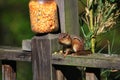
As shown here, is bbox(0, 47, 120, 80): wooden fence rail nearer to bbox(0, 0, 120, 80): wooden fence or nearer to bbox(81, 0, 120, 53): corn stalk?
bbox(0, 0, 120, 80): wooden fence

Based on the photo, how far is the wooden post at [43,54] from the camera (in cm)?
271

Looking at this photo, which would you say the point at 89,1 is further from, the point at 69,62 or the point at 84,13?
the point at 69,62

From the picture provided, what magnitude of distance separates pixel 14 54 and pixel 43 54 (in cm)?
25

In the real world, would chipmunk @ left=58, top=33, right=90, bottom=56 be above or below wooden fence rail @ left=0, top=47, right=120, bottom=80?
above

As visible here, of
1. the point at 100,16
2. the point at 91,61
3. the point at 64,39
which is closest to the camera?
the point at 91,61

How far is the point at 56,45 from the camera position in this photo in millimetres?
2754

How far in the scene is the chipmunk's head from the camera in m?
2.65

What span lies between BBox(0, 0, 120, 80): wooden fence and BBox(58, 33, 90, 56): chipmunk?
57mm

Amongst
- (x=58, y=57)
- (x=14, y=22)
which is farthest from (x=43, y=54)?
(x=14, y=22)

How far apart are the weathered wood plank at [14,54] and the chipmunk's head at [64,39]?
0.25m

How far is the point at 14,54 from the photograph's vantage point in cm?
289

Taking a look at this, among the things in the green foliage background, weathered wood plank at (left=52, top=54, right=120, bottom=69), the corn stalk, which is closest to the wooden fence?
weathered wood plank at (left=52, top=54, right=120, bottom=69)

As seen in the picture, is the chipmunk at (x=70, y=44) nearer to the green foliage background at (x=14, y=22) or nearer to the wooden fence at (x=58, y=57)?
the wooden fence at (x=58, y=57)

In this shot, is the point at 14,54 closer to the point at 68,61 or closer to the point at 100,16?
the point at 68,61
